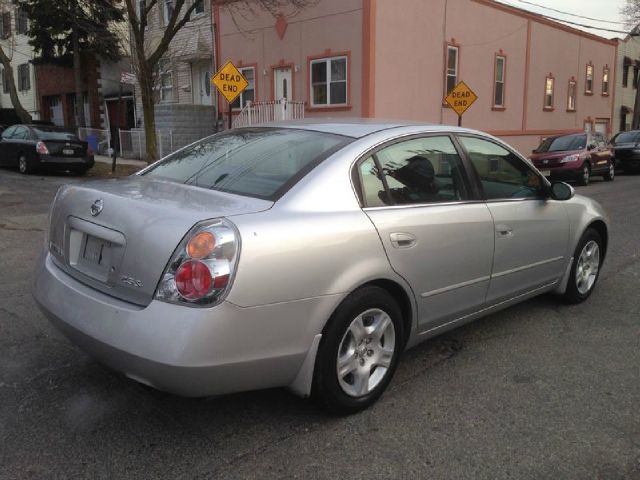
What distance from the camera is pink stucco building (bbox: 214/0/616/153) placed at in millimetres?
16984

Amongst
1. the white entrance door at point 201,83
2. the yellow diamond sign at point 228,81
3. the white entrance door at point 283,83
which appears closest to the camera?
the yellow diamond sign at point 228,81

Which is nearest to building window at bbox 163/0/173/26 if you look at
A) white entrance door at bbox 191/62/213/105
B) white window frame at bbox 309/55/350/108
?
white entrance door at bbox 191/62/213/105

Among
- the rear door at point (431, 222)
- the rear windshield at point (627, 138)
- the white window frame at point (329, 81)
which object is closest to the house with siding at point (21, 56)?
the white window frame at point (329, 81)

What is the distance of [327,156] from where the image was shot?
329 cm

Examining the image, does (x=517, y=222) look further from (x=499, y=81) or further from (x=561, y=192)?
(x=499, y=81)

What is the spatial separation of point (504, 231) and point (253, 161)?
1755 millimetres

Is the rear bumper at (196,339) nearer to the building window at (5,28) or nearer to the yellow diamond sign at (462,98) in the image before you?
the yellow diamond sign at (462,98)

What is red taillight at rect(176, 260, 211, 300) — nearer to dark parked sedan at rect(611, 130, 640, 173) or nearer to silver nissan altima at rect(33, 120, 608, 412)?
silver nissan altima at rect(33, 120, 608, 412)

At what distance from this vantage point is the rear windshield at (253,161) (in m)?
3.23

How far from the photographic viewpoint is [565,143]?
57.2ft

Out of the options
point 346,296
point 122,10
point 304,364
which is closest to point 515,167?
point 346,296

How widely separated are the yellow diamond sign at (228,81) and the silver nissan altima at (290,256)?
30.9 ft

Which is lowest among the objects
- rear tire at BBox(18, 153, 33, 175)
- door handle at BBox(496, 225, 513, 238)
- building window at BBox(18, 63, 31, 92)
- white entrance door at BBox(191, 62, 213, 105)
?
rear tire at BBox(18, 153, 33, 175)

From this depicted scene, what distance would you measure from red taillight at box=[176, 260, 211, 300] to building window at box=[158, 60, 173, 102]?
21.4 m
